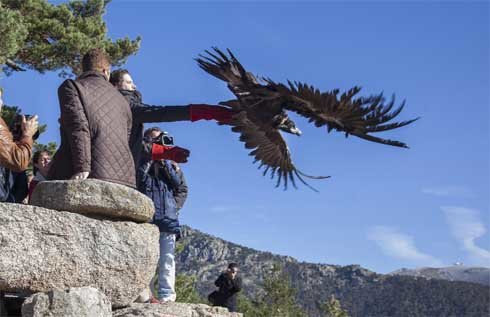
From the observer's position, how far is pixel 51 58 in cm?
1614

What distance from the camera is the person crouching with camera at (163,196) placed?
5.73 meters

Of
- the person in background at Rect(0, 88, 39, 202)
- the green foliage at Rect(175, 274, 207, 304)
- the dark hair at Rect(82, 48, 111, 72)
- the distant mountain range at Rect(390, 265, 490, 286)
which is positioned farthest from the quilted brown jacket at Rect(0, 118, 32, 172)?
the distant mountain range at Rect(390, 265, 490, 286)

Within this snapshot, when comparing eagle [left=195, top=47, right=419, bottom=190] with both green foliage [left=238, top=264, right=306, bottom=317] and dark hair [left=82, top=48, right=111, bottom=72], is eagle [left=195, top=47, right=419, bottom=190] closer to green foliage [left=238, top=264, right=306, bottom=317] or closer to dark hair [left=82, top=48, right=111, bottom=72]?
dark hair [left=82, top=48, right=111, bottom=72]

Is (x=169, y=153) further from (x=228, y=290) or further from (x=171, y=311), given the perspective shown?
(x=228, y=290)

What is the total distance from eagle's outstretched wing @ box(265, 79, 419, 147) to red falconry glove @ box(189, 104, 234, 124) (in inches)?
17.3

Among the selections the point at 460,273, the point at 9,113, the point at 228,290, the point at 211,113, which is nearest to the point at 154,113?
the point at 211,113

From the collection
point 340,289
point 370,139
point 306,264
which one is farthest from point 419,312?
point 370,139

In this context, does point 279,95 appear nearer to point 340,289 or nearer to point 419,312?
point 419,312

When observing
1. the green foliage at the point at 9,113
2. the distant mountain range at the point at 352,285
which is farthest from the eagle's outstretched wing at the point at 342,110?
the distant mountain range at the point at 352,285

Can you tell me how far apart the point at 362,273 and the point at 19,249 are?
576ft

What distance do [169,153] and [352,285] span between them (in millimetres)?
167020

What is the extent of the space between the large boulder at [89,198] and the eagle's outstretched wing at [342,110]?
137 centimetres

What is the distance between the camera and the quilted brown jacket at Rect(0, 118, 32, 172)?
4082 millimetres

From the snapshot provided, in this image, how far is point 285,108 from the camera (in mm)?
4945
